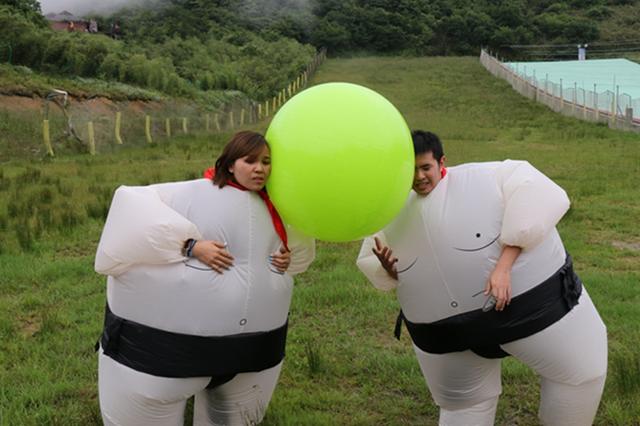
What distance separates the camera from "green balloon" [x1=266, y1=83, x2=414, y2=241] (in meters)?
2.67

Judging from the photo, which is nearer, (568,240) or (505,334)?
(505,334)

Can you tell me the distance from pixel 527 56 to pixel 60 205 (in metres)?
67.1

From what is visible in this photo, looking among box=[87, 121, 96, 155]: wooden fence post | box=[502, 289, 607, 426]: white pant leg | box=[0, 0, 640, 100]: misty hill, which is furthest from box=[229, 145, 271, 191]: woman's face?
box=[0, 0, 640, 100]: misty hill

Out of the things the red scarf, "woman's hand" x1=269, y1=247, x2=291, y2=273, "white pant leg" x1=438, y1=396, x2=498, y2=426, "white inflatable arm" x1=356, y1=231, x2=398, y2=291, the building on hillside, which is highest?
the building on hillside

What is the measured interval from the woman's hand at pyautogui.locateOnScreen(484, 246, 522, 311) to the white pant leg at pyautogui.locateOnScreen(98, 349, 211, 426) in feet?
4.33

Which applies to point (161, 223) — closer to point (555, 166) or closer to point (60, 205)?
point (60, 205)

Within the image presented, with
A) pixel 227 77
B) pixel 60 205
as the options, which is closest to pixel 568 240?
pixel 60 205

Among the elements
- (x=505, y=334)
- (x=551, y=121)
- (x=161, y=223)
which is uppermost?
(x=161, y=223)

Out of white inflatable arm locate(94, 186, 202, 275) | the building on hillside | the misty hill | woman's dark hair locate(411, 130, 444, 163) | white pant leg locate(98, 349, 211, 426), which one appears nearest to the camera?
white inflatable arm locate(94, 186, 202, 275)

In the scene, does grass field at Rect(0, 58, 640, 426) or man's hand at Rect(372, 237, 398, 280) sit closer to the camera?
man's hand at Rect(372, 237, 398, 280)

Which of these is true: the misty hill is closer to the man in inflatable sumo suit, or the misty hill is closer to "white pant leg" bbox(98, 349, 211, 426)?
"white pant leg" bbox(98, 349, 211, 426)

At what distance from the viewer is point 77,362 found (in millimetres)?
4750

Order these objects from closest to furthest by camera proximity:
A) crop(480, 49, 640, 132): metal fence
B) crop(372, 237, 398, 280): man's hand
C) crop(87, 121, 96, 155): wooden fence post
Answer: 1. crop(372, 237, 398, 280): man's hand
2. crop(87, 121, 96, 155): wooden fence post
3. crop(480, 49, 640, 132): metal fence

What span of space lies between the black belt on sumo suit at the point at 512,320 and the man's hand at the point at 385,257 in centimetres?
33
